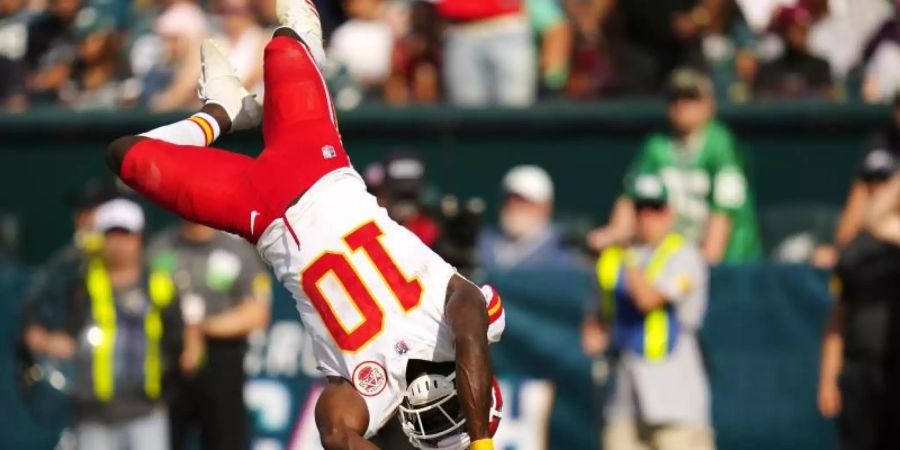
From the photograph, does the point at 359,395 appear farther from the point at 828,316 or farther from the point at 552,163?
the point at 552,163

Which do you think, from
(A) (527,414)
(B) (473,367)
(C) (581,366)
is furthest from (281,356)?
(B) (473,367)

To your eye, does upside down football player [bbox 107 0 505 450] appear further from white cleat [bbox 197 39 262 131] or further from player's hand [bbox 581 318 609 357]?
player's hand [bbox 581 318 609 357]

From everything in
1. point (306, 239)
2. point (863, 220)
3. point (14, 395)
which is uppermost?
point (306, 239)

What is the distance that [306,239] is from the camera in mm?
6656

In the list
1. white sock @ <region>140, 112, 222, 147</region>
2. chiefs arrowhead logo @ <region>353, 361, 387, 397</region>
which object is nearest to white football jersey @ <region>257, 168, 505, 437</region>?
chiefs arrowhead logo @ <region>353, 361, 387, 397</region>

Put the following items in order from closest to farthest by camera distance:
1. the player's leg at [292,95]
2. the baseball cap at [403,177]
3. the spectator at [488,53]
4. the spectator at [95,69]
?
1. the player's leg at [292,95]
2. the baseball cap at [403,177]
3. the spectator at [488,53]
4. the spectator at [95,69]

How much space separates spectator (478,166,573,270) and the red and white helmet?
177 inches

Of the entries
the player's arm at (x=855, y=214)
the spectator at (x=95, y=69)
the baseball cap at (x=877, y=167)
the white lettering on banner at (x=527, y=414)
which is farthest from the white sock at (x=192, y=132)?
the spectator at (x=95, y=69)

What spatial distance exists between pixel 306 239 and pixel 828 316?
509 cm

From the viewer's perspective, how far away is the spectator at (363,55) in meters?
13.0

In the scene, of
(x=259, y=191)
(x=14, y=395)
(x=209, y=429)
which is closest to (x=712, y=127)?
(x=209, y=429)

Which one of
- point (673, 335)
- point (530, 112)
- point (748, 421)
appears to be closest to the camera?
point (673, 335)

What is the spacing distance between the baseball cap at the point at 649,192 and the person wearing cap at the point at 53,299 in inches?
119

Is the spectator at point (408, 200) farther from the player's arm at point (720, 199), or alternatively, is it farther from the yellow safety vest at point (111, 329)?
the player's arm at point (720, 199)
